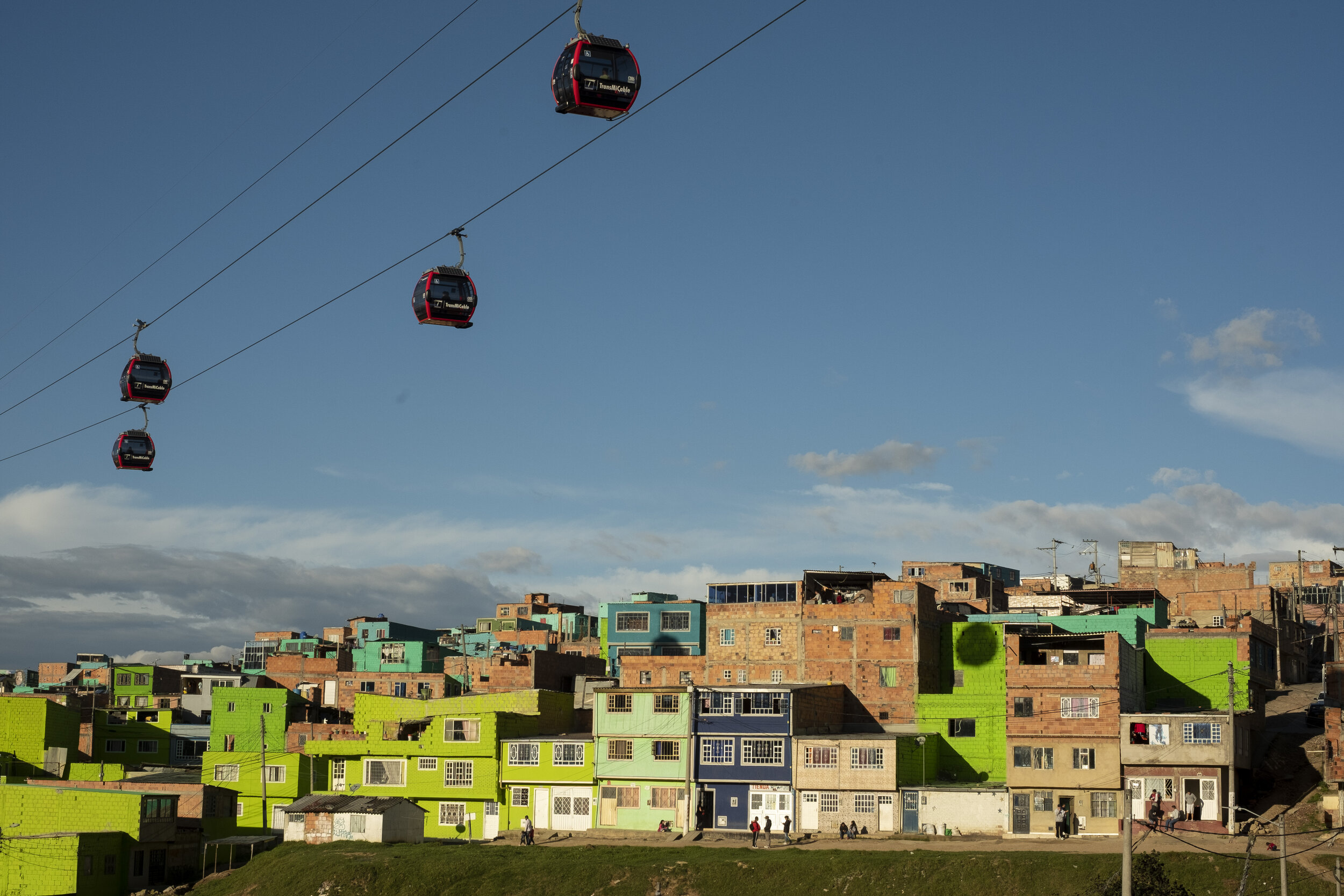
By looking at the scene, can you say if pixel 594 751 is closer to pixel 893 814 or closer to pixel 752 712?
pixel 752 712

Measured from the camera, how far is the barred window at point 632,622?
346 feet

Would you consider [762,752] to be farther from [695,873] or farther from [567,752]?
[695,873]

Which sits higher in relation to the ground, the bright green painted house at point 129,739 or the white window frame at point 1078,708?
the white window frame at point 1078,708

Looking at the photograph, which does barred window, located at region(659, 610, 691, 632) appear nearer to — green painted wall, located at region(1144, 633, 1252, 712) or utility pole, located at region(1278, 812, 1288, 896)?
green painted wall, located at region(1144, 633, 1252, 712)

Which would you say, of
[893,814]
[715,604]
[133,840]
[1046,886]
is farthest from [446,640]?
[1046,886]

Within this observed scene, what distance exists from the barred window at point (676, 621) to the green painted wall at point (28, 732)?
4164cm

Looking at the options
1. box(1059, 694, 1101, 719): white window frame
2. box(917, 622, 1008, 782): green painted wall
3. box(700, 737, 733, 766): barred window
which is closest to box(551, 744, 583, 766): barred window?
box(700, 737, 733, 766): barred window

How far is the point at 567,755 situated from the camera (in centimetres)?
7825

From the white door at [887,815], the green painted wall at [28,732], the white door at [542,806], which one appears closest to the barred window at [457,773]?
the white door at [542,806]

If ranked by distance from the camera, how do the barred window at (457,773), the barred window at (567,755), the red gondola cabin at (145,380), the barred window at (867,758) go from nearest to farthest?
1. the red gondola cabin at (145,380)
2. the barred window at (867,758)
3. the barred window at (567,755)
4. the barred window at (457,773)

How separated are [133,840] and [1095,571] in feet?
263

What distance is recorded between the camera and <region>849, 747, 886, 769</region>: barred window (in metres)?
71.2

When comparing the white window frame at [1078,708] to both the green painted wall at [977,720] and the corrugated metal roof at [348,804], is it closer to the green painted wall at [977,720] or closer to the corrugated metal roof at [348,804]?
the green painted wall at [977,720]

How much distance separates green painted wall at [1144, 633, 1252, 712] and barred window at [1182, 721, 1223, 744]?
1176 cm
